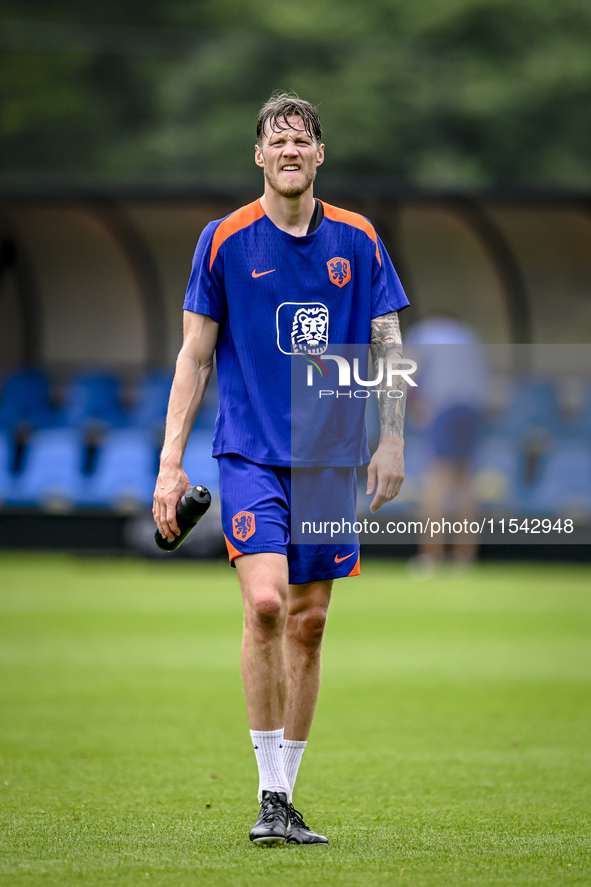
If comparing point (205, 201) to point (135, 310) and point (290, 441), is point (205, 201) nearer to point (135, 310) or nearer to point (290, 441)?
point (135, 310)

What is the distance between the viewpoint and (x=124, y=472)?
553 inches

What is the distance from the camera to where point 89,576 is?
12.4 metres

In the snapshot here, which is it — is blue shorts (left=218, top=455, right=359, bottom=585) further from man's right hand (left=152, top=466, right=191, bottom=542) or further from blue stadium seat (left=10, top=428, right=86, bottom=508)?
blue stadium seat (left=10, top=428, right=86, bottom=508)

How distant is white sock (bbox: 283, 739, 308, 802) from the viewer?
4055 millimetres

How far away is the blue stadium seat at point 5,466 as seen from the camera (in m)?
14.2

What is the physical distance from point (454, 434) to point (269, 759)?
10184mm

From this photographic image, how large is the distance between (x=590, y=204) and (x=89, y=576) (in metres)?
6.76

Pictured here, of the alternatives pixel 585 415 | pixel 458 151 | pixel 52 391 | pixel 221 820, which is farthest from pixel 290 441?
pixel 458 151

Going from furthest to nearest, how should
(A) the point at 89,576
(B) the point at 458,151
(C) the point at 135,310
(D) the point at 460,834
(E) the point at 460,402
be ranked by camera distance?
1. (B) the point at 458,151
2. (C) the point at 135,310
3. (E) the point at 460,402
4. (A) the point at 89,576
5. (D) the point at 460,834

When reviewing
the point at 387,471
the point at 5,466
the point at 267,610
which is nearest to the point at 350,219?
the point at 387,471

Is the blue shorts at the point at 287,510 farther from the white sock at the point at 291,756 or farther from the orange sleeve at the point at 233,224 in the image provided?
the orange sleeve at the point at 233,224

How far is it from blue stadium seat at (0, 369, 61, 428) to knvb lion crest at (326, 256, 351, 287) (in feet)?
38.3

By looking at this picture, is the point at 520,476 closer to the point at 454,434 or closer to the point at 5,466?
the point at 454,434

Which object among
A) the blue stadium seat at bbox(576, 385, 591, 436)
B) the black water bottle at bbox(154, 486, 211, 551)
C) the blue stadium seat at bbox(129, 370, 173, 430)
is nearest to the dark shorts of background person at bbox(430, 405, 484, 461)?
the blue stadium seat at bbox(576, 385, 591, 436)
